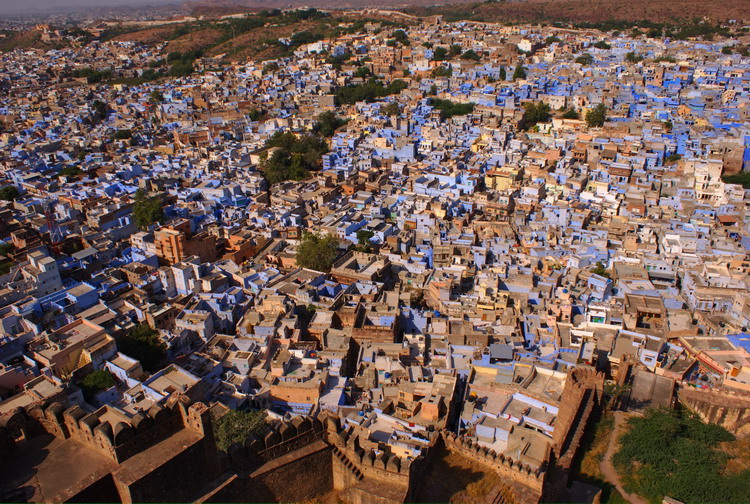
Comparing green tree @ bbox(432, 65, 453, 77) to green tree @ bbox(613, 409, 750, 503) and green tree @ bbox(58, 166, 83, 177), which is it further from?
green tree @ bbox(613, 409, 750, 503)

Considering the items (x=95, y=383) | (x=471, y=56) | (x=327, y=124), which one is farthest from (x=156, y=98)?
(x=95, y=383)

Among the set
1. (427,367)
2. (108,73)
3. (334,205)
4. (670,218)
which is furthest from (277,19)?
(427,367)

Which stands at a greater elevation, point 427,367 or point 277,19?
point 277,19

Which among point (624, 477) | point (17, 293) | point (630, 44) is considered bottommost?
point (624, 477)

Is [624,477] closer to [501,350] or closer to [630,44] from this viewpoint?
[501,350]

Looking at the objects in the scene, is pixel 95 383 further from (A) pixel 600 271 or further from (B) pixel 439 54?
(B) pixel 439 54

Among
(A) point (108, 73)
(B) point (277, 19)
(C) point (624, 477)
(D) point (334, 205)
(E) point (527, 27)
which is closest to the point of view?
(C) point (624, 477)

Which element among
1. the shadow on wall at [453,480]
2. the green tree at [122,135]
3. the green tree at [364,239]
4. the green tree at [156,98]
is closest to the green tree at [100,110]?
the green tree at [156,98]
